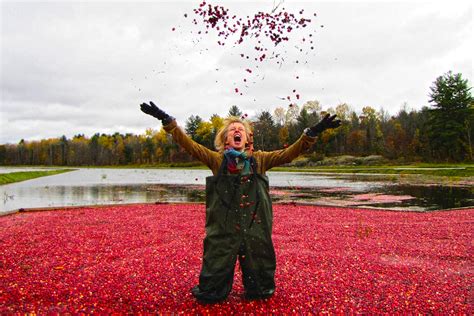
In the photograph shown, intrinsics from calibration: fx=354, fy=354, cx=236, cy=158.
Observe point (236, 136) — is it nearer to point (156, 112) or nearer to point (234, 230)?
point (156, 112)

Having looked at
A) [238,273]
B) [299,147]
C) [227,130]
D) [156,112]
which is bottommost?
[238,273]

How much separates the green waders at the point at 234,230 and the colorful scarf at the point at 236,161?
0.08 meters

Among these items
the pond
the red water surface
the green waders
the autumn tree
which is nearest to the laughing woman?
the green waders

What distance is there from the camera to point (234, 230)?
167 inches

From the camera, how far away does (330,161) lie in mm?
77250

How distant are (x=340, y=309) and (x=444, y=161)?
224 ft

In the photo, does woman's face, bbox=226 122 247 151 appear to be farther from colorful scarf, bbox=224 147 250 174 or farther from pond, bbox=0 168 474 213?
pond, bbox=0 168 474 213

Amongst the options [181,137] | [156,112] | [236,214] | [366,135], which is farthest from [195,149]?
[366,135]

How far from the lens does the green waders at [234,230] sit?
13.9 ft

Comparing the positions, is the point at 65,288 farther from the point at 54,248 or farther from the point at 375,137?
the point at 375,137

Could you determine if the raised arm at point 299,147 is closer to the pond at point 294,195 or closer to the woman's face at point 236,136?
the woman's face at point 236,136

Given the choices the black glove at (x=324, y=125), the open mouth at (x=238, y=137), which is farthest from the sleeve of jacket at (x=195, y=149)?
the black glove at (x=324, y=125)

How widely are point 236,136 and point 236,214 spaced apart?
960mm

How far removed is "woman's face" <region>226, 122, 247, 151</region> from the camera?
442cm
